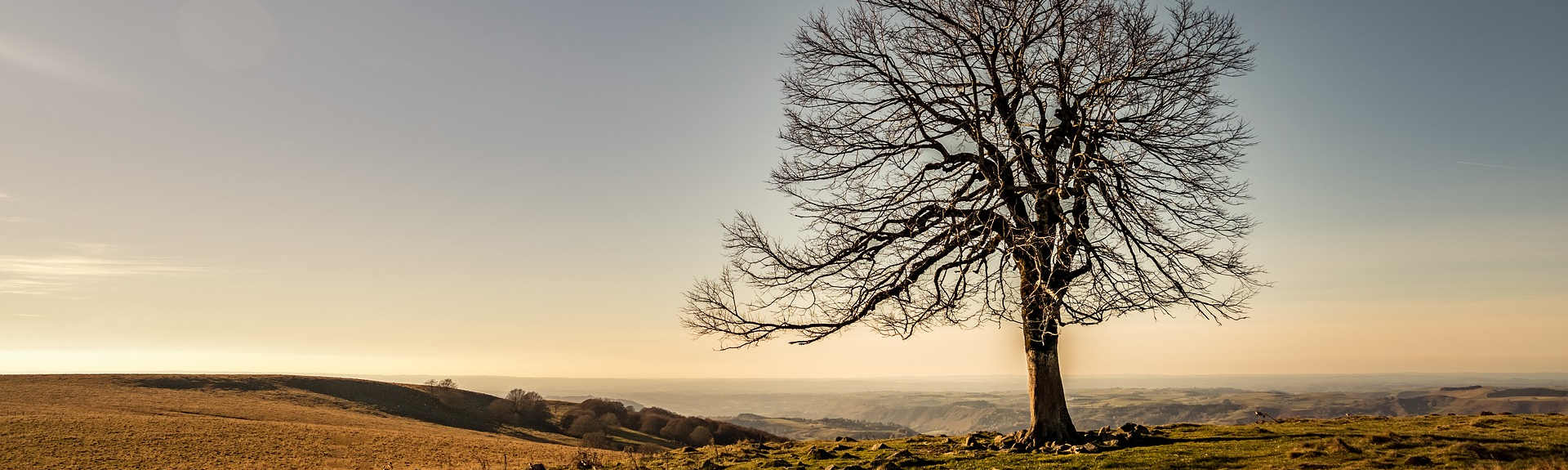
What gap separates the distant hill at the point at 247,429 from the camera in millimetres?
36250

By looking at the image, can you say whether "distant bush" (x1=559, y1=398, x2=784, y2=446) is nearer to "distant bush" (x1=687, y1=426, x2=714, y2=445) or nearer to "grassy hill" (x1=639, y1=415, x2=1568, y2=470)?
"distant bush" (x1=687, y1=426, x2=714, y2=445)

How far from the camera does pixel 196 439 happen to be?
134ft

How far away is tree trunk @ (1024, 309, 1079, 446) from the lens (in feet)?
57.8

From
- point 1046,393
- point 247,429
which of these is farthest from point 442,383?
point 1046,393

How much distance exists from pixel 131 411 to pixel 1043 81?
65.9 meters

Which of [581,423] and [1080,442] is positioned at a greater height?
[1080,442]

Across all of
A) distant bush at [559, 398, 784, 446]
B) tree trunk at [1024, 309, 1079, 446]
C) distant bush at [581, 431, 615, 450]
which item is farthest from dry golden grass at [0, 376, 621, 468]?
distant bush at [559, 398, 784, 446]

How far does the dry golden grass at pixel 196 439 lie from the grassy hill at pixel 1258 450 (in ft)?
28.3

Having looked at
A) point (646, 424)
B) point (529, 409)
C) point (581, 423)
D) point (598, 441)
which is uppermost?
point (529, 409)

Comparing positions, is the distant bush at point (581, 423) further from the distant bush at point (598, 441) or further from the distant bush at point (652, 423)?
the distant bush at point (652, 423)

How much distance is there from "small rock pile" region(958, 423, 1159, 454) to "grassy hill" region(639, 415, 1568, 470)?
8 centimetres

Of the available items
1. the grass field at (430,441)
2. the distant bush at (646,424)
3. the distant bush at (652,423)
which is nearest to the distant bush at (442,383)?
the grass field at (430,441)

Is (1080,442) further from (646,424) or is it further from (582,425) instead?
(646,424)

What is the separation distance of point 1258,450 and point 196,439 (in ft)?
164
